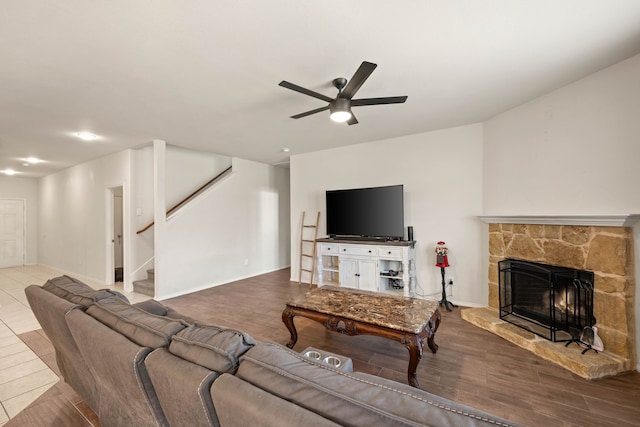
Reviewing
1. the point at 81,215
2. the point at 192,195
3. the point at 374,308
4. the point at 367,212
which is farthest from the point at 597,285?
the point at 81,215

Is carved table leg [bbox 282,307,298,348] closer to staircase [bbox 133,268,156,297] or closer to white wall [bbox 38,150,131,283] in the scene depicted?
staircase [bbox 133,268,156,297]

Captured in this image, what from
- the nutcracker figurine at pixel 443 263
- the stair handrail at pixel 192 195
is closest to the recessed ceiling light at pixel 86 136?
the stair handrail at pixel 192 195

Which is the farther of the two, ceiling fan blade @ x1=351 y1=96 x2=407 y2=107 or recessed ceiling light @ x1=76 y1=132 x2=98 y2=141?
recessed ceiling light @ x1=76 y1=132 x2=98 y2=141

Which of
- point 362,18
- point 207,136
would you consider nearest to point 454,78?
point 362,18

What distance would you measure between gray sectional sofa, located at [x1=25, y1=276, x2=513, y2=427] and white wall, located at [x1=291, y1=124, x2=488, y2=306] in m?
3.61

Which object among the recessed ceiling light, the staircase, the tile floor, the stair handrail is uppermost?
the recessed ceiling light

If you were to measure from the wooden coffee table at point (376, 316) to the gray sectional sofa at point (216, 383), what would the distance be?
4.32 ft

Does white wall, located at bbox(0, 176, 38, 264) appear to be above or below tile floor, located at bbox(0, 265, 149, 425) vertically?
above

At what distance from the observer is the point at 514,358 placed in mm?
2549

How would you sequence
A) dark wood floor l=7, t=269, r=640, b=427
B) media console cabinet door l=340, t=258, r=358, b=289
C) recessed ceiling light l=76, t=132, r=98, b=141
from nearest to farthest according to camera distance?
dark wood floor l=7, t=269, r=640, b=427 < recessed ceiling light l=76, t=132, r=98, b=141 < media console cabinet door l=340, t=258, r=358, b=289

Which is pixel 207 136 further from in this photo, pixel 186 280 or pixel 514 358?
pixel 514 358

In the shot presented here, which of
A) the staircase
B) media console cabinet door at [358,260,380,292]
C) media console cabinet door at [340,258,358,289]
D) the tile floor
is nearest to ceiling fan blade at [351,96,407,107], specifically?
media console cabinet door at [358,260,380,292]

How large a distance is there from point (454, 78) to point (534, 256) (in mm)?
2144

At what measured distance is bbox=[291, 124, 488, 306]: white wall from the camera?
12.8 feet
